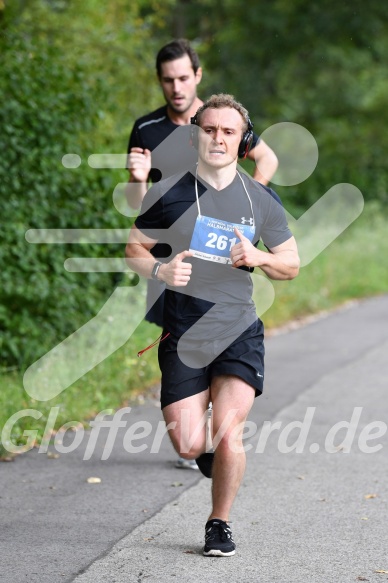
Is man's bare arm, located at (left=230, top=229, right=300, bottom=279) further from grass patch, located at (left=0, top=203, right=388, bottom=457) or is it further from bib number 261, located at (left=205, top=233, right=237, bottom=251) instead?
grass patch, located at (left=0, top=203, right=388, bottom=457)

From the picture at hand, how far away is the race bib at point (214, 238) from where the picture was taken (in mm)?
5398

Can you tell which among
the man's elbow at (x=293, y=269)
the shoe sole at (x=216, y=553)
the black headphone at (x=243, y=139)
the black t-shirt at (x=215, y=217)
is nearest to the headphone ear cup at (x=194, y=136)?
the black headphone at (x=243, y=139)

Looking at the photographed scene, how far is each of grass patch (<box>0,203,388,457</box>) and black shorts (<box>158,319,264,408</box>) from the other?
98.9 inches

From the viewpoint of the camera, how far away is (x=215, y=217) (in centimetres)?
541

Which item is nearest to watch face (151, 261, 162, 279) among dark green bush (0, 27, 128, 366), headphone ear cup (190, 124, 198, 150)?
headphone ear cup (190, 124, 198, 150)

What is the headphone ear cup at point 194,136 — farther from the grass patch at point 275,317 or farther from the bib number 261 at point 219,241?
the grass patch at point 275,317

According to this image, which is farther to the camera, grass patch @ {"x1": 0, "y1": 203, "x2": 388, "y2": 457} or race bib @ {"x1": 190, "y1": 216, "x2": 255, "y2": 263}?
grass patch @ {"x1": 0, "y1": 203, "x2": 388, "y2": 457}

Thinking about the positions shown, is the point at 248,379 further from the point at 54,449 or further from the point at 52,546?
the point at 54,449

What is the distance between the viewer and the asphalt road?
17.2 ft

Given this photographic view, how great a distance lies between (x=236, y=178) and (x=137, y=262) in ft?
2.02

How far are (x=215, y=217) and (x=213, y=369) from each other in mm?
698

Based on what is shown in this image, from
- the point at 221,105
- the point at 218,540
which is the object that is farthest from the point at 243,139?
the point at 218,540

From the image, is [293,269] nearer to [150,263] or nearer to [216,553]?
[150,263]

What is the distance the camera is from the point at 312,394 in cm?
1029
